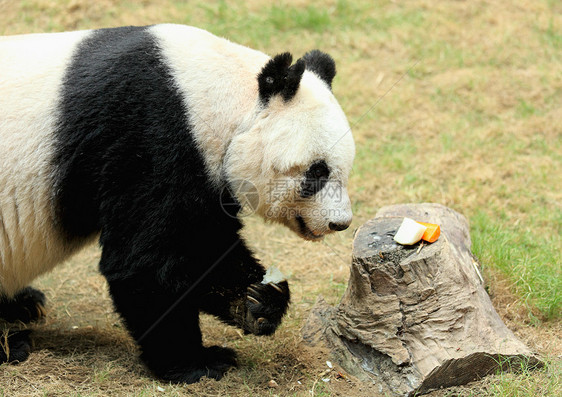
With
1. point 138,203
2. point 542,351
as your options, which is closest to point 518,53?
point 542,351

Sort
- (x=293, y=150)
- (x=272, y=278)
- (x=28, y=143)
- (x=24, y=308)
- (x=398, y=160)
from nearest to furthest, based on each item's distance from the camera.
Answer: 1. (x=293, y=150)
2. (x=28, y=143)
3. (x=272, y=278)
4. (x=24, y=308)
5. (x=398, y=160)

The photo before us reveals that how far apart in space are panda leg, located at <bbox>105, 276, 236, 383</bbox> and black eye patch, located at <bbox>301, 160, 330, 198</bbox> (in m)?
1.15

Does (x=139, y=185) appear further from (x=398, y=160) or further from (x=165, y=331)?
(x=398, y=160)

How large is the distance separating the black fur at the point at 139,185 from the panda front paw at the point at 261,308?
0.32m

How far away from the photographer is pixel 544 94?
8820 mm

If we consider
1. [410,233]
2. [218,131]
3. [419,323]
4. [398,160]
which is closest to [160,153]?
[218,131]

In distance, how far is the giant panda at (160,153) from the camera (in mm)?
4055

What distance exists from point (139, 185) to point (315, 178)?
45.9 inches

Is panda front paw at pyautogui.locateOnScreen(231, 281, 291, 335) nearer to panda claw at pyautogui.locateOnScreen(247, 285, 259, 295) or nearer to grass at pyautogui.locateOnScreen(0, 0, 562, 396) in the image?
panda claw at pyautogui.locateOnScreen(247, 285, 259, 295)

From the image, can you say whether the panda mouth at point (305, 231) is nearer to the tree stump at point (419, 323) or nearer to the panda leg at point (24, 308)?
the tree stump at point (419, 323)

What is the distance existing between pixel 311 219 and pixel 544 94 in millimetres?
Answer: 6027

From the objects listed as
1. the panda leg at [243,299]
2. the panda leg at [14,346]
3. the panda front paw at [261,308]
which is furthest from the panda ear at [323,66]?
the panda leg at [14,346]

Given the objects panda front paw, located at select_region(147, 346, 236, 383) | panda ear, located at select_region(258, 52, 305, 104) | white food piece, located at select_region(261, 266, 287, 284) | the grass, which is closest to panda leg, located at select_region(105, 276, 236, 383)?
panda front paw, located at select_region(147, 346, 236, 383)

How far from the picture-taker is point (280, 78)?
402cm
